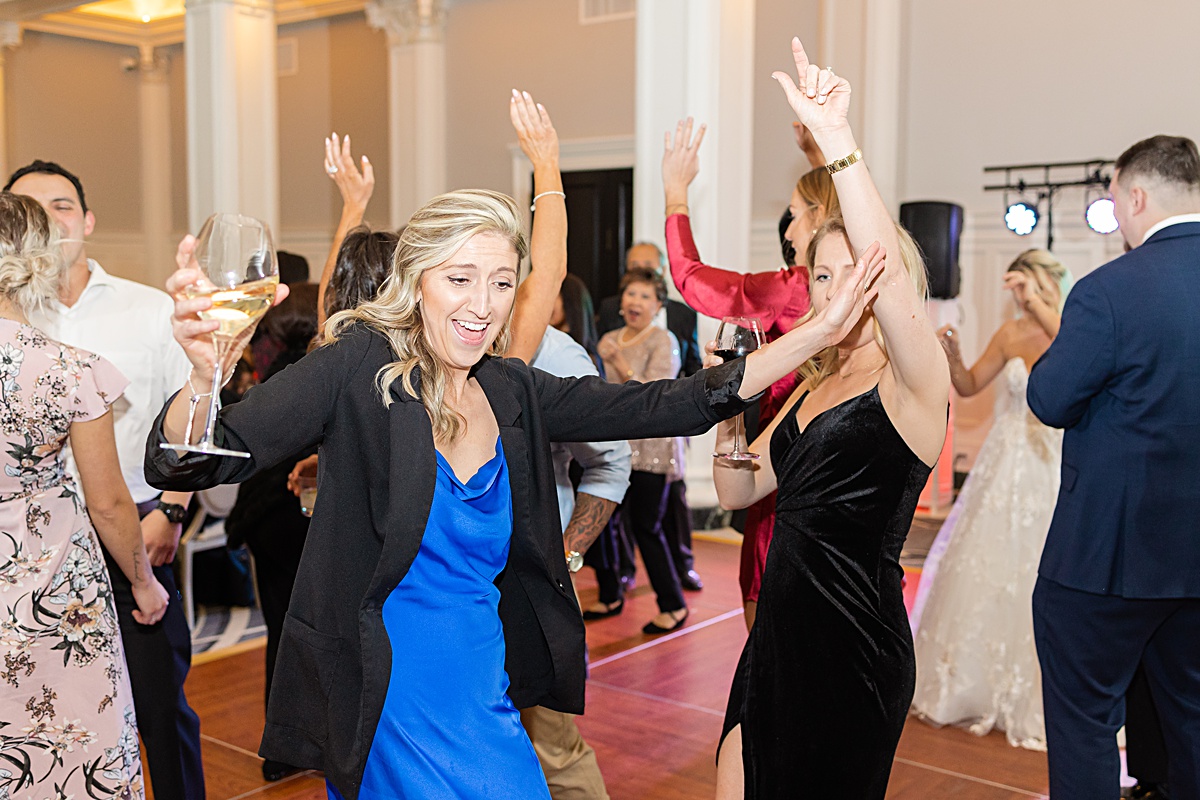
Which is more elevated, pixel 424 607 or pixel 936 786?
pixel 424 607

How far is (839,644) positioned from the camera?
208 centimetres

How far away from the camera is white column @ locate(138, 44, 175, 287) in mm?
13852

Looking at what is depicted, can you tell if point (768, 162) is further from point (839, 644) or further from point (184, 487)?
point (184, 487)

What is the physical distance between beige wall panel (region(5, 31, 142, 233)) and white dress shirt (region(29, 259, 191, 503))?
1155 cm

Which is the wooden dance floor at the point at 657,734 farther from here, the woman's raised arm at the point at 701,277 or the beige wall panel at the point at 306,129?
the beige wall panel at the point at 306,129

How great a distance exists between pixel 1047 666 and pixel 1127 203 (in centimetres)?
112

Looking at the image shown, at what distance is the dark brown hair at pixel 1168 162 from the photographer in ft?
8.74

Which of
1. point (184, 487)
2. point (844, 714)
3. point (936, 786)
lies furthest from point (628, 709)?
point (184, 487)

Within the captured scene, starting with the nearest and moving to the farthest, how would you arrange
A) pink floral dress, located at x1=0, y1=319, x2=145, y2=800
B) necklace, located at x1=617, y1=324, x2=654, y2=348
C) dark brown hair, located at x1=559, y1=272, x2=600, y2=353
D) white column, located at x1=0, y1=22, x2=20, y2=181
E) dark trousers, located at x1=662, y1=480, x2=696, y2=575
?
pink floral dress, located at x1=0, y1=319, x2=145, y2=800 < dark brown hair, located at x1=559, y1=272, x2=600, y2=353 < necklace, located at x1=617, y1=324, x2=654, y2=348 < dark trousers, located at x1=662, y1=480, x2=696, y2=575 < white column, located at x1=0, y1=22, x2=20, y2=181

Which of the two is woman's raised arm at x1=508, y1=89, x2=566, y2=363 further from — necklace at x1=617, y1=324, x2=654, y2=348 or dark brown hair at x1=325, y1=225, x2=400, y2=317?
necklace at x1=617, y1=324, x2=654, y2=348

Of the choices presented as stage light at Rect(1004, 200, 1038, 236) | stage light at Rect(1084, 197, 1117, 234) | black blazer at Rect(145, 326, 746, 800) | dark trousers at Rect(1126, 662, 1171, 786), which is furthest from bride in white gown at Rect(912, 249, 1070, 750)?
stage light at Rect(1004, 200, 1038, 236)

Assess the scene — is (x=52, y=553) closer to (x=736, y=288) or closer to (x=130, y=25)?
(x=736, y=288)

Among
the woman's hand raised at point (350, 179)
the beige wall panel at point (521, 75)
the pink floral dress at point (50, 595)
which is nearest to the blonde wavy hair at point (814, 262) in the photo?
the woman's hand raised at point (350, 179)

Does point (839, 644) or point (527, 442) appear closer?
point (527, 442)
